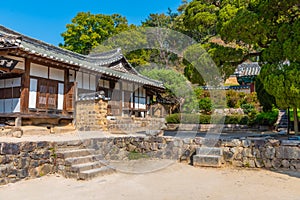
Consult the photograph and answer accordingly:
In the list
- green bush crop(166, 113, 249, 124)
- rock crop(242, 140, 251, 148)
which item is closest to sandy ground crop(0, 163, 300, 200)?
rock crop(242, 140, 251, 148)

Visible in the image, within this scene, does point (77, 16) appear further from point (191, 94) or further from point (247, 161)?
point (247, 161)

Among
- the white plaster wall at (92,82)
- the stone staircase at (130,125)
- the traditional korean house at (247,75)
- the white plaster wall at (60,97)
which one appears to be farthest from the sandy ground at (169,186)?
the traditional korean house at (247,75)

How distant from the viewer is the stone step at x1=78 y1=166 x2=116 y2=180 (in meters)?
5.67

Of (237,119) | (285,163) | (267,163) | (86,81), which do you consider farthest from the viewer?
(237,119)

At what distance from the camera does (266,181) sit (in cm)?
558

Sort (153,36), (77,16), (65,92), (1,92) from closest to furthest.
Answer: (1,92) < (65,92) < (77,16) < (153,36)

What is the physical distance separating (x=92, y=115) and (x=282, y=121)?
39.0ft

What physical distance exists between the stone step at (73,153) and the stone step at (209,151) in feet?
10.1

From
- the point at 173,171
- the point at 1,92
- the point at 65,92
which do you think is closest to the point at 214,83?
the point at 173,171

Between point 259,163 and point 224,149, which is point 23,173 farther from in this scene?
point 259,163

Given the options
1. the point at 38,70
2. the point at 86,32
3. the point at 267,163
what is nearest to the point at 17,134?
the point at 38,70

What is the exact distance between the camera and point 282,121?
51.7 feet

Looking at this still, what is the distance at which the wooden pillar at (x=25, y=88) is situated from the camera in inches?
386

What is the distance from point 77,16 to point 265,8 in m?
21.9
